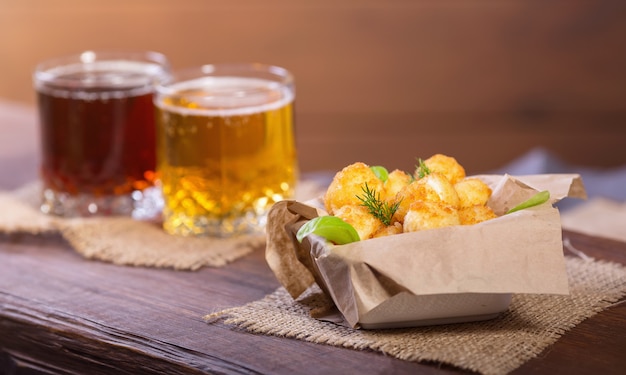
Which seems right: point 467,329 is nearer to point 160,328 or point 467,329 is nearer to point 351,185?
point 351,185

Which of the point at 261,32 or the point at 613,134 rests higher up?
the point at 261,32

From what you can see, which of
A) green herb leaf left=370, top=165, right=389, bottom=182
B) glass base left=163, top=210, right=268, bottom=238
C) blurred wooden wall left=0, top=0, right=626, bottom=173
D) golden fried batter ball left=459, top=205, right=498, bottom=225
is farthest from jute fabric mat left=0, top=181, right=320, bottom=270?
blurred wooden wall left=0, top=0, right=626, bottom=173

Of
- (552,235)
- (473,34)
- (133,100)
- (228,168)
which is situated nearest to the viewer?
(552,235)

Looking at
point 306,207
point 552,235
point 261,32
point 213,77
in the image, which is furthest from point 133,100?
point 261,32

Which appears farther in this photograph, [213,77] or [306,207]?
[213,77]

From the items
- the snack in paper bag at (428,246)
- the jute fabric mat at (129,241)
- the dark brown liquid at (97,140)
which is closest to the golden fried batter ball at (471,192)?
the snack in paper bag at (428,246)

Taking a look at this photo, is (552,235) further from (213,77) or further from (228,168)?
(213,77)
